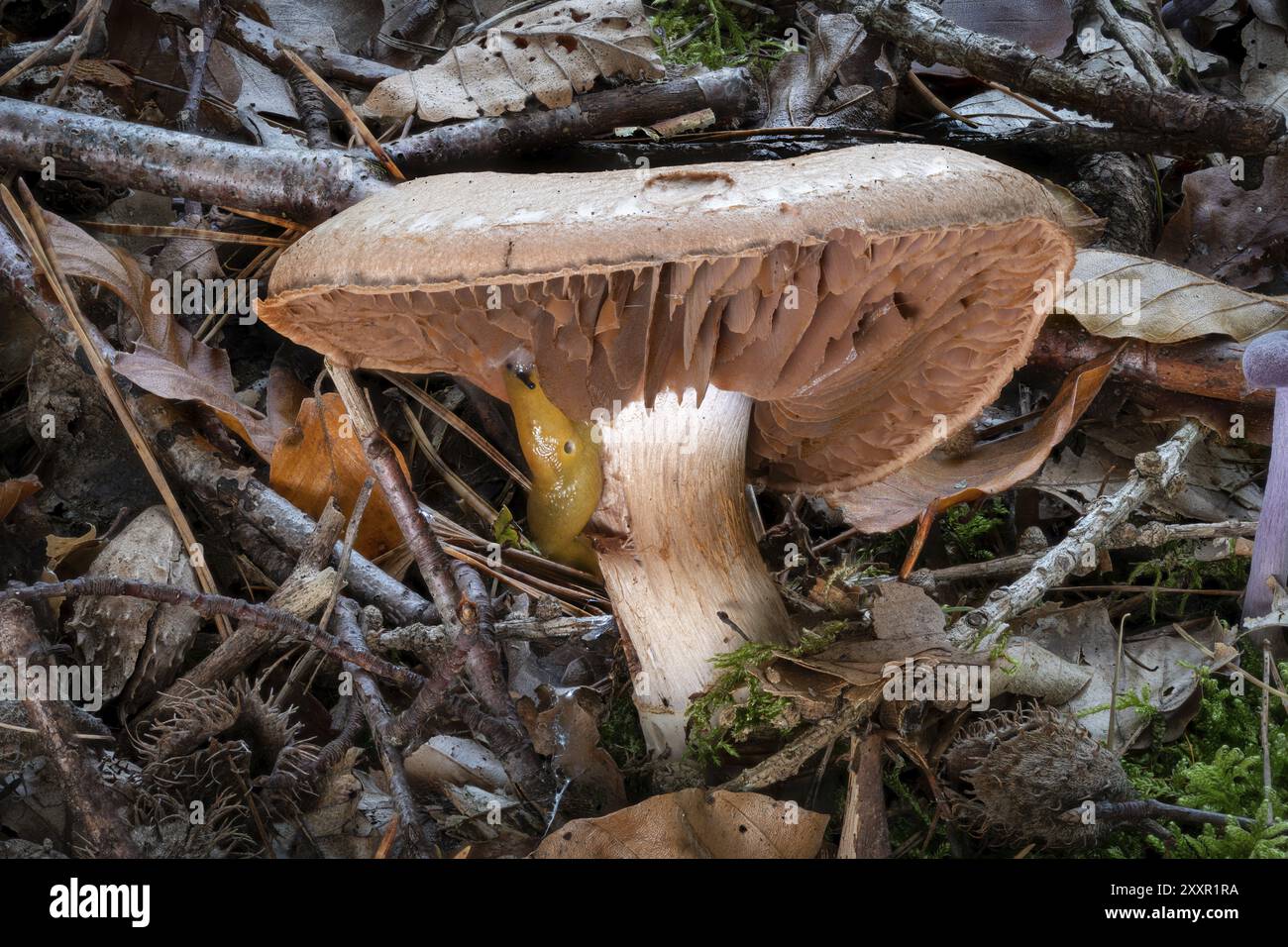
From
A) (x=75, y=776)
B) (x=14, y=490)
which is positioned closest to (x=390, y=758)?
(x=75, y=776)

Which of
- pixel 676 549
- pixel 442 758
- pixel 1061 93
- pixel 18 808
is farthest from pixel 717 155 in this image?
pixel 18 808

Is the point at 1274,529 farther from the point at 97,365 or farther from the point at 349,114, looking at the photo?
the point at 97,365

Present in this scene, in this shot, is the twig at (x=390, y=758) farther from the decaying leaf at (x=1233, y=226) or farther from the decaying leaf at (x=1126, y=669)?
the decaying leaf at (x=1233, y=226)

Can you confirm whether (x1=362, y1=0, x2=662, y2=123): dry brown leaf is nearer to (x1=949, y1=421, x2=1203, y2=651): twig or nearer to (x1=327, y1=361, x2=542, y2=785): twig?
(x1=327, y1=361, x2=542, y2=785): twig

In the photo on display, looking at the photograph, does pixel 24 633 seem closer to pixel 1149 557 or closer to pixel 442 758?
pixel 442 758

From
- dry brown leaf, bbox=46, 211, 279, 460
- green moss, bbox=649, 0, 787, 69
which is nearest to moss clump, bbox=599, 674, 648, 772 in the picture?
dry brown leaf, bbox=46, 211, 279, 460

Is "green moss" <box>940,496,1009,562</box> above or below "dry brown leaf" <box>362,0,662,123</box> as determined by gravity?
below
